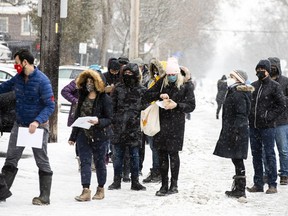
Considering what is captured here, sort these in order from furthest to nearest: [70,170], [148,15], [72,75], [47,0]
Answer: [148,15] < [72,75] < [47,0] < [70,170]

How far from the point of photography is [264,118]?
429 inches

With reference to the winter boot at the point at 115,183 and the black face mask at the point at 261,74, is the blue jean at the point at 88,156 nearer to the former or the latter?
the winter boot at the point at 115,183

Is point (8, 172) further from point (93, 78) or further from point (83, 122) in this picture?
point (93, 78)

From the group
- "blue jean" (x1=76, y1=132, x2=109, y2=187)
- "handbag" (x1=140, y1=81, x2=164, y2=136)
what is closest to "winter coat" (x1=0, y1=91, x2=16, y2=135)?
"handbag" (x1=140, y1=81, x2=164, y2=136)

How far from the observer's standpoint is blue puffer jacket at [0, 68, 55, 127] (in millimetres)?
8977

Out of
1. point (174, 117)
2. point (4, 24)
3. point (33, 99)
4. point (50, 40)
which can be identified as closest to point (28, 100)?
point (33, 99)

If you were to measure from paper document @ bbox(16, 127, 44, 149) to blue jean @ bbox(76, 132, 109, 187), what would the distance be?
838 mm

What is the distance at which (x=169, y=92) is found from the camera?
33.7 ft

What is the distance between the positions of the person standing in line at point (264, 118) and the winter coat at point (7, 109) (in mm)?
4016

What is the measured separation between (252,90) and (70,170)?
3672 millimetres

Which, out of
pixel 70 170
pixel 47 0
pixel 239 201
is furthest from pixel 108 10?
pixel 239 201

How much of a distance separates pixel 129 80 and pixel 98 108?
1.05 m

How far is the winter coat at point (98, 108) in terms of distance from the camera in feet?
31.5

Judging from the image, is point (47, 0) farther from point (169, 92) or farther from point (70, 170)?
point (169, 92)
